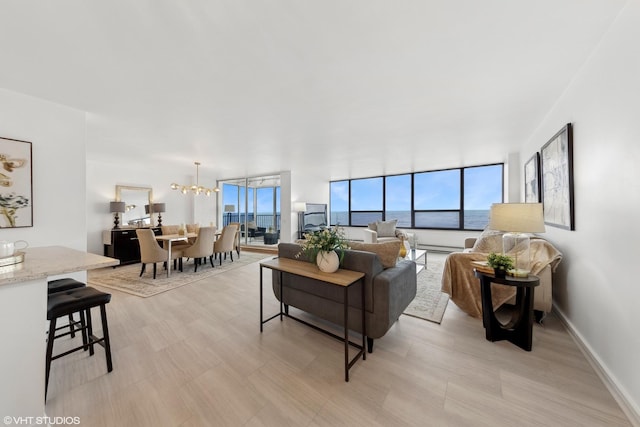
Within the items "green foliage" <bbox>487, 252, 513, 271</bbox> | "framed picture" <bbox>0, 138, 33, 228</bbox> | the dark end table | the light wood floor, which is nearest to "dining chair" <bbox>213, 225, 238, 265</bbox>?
the light wood floor

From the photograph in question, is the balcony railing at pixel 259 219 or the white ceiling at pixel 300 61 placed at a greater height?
the white ceiling at pixel 300 61

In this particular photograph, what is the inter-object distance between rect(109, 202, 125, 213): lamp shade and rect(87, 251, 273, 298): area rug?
133cm

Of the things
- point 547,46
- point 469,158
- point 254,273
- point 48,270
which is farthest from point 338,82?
point 469,158

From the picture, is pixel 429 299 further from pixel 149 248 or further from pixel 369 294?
pixel 149 248

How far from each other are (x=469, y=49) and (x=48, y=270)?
311 centimetres

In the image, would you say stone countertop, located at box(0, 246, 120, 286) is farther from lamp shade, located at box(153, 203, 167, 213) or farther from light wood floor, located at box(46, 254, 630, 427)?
lamp shade, located at box(153, 203, 167, 213)

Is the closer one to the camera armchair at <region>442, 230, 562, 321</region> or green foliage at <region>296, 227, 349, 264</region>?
green foliage at <region>296, 227, 349, 264</region>

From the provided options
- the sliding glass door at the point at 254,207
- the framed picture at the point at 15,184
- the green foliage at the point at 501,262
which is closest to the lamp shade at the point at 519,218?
the green foliage at the point at 501,262

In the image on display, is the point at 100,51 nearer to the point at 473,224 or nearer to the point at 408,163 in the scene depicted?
the point at 408,163

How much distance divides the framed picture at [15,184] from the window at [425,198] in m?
4.79

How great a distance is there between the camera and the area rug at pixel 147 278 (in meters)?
3.57

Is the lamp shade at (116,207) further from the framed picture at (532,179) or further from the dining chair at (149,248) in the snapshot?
the framed picture at (532,179)

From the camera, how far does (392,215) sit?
764 centimetres

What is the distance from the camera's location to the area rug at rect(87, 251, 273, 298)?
3.57 meters
